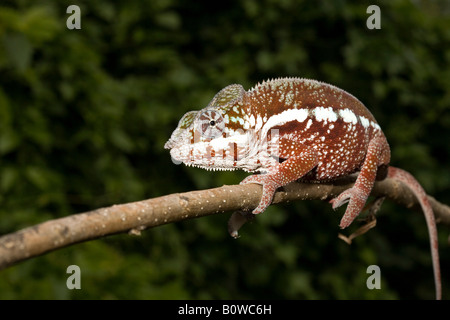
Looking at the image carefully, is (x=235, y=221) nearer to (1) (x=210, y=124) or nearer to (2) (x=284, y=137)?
(2) (x=284, y=137)

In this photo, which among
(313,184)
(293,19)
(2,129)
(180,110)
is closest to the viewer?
(313,184)

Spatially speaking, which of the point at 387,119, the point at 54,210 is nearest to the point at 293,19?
the point at 387,119

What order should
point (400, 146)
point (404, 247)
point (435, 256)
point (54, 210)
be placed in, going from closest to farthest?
point (435, 256), point (54, 210), point (400, 146), point (404, 247)

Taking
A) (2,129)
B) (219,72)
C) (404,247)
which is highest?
(219,72)

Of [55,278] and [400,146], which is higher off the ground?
[400,146]

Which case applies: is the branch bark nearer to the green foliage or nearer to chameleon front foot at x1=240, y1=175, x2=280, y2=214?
chameleon front foot at x1=240, y1=175, x2=280, y2=214

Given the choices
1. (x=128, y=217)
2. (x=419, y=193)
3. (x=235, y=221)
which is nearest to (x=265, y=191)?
(x=235, y=221)

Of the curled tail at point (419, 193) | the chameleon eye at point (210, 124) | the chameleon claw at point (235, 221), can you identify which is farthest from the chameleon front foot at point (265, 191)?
the curled tail at point (419, 193)

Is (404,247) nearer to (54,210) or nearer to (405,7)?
(405,7)
